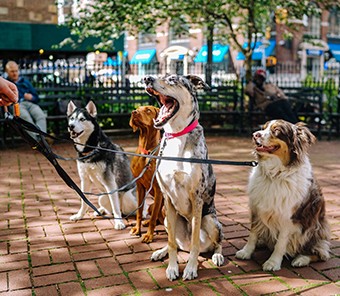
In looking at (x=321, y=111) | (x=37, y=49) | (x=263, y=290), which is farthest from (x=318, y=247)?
(x=37, y=49)

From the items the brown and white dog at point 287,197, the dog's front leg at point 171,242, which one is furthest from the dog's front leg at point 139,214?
the brown and white dog at point 287,197

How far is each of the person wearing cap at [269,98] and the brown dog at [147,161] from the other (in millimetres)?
6850

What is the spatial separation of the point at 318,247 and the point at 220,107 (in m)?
9.33

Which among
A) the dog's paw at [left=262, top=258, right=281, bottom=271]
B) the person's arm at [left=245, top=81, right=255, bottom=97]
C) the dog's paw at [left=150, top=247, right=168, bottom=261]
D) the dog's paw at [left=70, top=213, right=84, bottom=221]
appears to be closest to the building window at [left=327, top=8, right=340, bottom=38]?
the person's arm at [left=245, top=81, right=255, bottom=97]

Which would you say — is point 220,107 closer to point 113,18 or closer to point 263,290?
point 113,18

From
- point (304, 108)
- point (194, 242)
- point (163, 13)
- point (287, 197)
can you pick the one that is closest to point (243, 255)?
point (194, 242)

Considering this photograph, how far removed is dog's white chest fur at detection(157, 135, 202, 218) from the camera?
3.51m

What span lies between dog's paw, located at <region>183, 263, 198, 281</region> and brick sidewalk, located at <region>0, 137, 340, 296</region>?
1.8 inches

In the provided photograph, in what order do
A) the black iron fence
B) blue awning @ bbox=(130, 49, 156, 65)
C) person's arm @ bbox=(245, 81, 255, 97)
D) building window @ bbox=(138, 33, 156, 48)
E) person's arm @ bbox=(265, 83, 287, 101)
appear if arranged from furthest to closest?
building window @ bbox=(138, 33, 156, 48) → blue awning @ bbox=(130, 49, 156, 65) → person's arm @ bbox=(245, 81, 255, 97) → the black iron fence → person's arm @ bbox=(265, 83, 287, 101)

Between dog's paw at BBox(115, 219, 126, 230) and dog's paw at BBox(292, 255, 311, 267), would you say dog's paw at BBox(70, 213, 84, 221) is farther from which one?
dog's paw at BBox(292, 255, 311, 267)

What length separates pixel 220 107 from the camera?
42.4 ft

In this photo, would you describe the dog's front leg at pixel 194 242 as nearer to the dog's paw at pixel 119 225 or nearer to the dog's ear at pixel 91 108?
the dog's paw at pixel 119 225

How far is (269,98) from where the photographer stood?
11.0 m

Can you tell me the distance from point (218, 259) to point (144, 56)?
3425 cm
